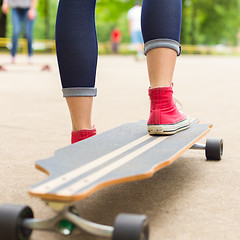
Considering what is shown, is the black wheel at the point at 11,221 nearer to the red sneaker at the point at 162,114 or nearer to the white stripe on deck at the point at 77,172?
the white stripe on deck at the point at 77,172

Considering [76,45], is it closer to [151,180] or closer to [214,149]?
[151,180]

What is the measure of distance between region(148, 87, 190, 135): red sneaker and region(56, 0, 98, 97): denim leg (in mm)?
245

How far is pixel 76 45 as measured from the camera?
A: 1716 millimetres

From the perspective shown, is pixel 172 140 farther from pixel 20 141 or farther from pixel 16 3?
pixel 16 3

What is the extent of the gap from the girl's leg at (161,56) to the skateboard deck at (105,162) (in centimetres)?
7

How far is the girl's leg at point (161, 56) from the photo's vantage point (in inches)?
68.6

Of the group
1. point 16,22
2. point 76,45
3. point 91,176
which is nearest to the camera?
point 91,176

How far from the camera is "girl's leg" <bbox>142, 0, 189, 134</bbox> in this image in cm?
174

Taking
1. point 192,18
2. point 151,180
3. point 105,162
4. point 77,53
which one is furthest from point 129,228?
point 192,18

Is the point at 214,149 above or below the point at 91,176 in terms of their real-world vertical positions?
below

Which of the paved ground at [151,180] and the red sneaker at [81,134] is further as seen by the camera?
the red sneaker at [81,134]

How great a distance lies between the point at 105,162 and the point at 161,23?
0.69m

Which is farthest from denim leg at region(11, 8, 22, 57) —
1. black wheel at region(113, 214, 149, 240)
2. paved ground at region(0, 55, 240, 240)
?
black wheel at region(113, 214, 149, 240)

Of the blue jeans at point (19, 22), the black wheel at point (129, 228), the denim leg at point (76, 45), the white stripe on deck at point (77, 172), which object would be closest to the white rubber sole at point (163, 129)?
the white stripe on deck at point (77, 172)
